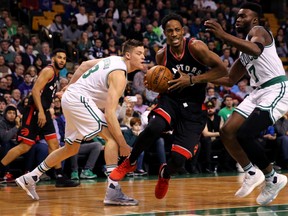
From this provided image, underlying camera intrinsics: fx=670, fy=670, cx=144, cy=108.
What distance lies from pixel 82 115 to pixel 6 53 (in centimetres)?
753

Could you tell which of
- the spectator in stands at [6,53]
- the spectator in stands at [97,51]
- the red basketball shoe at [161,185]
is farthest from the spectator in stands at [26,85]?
the red basketball shoe at [161,185]

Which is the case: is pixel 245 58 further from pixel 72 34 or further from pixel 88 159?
pixel 72 34

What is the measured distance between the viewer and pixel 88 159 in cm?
1150

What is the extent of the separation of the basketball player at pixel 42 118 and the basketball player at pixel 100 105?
2167 millimetres

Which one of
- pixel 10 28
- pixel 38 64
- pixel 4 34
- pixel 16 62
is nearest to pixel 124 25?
pixel 10 28

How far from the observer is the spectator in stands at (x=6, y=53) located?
46.8 ft

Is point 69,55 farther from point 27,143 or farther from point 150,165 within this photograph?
point 27,143

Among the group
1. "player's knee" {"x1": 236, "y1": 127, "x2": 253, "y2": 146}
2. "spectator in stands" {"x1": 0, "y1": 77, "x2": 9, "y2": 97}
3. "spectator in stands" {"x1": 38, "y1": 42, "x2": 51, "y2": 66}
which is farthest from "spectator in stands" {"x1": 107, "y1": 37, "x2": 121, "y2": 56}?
"player's knee" {"x1": 236, "y1": 127, "x2": 253, "y2": 146}

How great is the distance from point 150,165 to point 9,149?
2938mm

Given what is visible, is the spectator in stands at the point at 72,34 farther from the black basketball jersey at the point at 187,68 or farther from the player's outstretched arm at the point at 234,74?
the black basketball jersey at the point at 187,68

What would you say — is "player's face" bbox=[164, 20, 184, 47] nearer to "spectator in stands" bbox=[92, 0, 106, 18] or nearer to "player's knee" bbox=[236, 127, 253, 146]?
"player's knee" bbox=[236, 127, 253, 146]

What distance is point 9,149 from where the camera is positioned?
1096cm

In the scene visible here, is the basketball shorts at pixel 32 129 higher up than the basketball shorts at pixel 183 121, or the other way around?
the basketball shorts at pixel 183 121

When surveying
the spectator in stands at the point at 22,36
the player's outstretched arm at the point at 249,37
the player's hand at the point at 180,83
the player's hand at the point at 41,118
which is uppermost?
the player's outstretched arm at the point at 249,37
